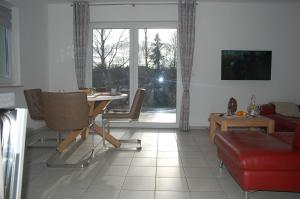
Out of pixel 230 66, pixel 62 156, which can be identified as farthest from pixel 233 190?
pixel 230 66

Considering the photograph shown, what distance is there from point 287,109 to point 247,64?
1.22 metres

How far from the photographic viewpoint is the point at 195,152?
4.27 metres

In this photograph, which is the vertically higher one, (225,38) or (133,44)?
(225,38)

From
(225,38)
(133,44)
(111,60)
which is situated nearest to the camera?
(225,38)

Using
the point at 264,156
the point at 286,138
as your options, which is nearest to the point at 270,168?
the point at 264,156

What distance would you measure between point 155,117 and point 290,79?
3.02 metres

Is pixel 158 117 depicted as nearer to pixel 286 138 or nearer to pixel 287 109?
pixel 287 109

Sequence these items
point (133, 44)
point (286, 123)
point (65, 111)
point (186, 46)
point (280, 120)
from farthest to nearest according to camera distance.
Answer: point (133, 44)
point (186, 46)
point (280, 120)
point (286, 123)
point (65, 111)

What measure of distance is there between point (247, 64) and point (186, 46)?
1348 millimetres

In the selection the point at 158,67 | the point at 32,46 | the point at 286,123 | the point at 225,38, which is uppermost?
the point at 225,38

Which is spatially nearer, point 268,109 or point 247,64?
point 268,109

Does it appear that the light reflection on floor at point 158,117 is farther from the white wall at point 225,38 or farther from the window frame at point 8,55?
the window frame at point 8,55

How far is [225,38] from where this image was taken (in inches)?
238

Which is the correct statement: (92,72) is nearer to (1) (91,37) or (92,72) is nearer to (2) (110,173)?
(1) (91,37)
